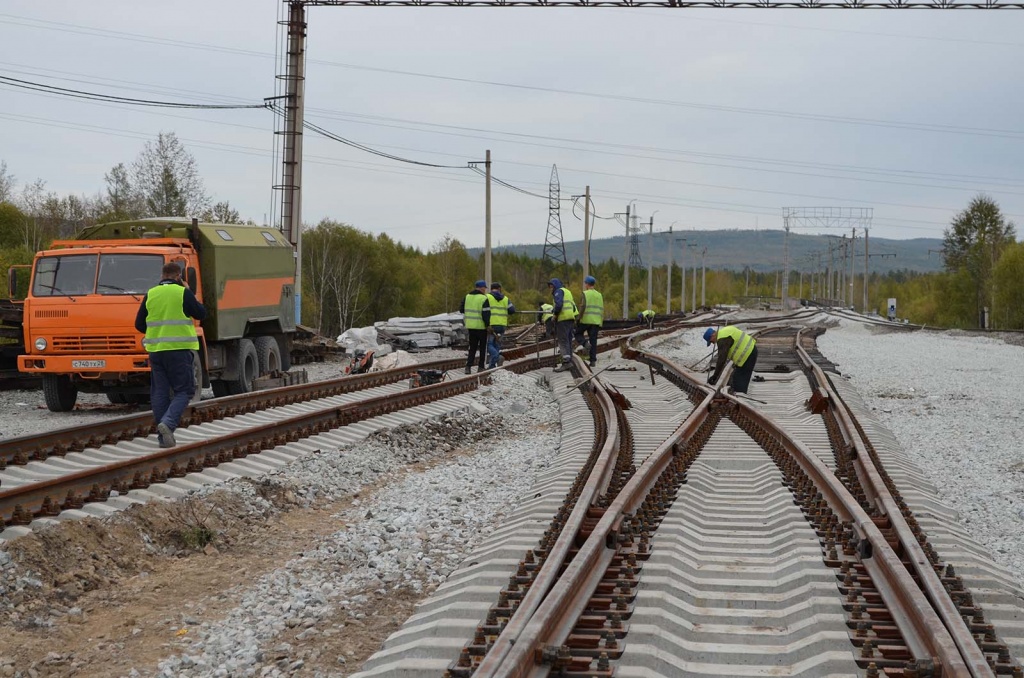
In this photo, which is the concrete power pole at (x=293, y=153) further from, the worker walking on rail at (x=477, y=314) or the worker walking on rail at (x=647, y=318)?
the worker walking on rail at (x=647, y=318)

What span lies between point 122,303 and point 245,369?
2.95m

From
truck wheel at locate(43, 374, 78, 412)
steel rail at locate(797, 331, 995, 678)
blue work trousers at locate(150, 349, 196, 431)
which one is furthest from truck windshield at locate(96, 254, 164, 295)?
steel rail at locate(797, 331, 995, 678)

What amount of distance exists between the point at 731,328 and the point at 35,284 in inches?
391

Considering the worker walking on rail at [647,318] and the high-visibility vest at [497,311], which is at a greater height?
the high-visibility vest at [497,311]

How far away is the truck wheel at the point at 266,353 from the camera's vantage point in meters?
17.7

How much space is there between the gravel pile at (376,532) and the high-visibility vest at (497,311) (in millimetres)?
5944

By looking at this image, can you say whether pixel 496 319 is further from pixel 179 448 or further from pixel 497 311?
pixel 179 448

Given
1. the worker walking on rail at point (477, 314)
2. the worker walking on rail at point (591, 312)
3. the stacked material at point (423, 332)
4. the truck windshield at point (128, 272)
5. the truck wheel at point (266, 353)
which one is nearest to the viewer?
the truck windshield at point (128, 272)

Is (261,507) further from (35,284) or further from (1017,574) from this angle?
(35,284)

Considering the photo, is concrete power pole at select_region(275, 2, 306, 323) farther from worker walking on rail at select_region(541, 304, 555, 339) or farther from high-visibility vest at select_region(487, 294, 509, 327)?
high-visibility vest at select_region(487, 294, 509, 327)

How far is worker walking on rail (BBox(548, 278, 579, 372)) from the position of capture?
1950cm

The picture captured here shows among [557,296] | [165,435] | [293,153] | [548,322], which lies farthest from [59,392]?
[548,322]

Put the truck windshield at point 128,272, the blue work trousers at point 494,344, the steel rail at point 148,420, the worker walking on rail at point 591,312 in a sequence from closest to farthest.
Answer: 1. the steel rail at point 148,420
2. the truck windshield at point 128,272
3. the blue work trousers at point 494,344
4. the worker walking on rail at point 591,312

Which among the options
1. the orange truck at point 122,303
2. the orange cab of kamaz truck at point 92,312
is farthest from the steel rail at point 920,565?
the orange cab of kamaz truck at point 92,312
